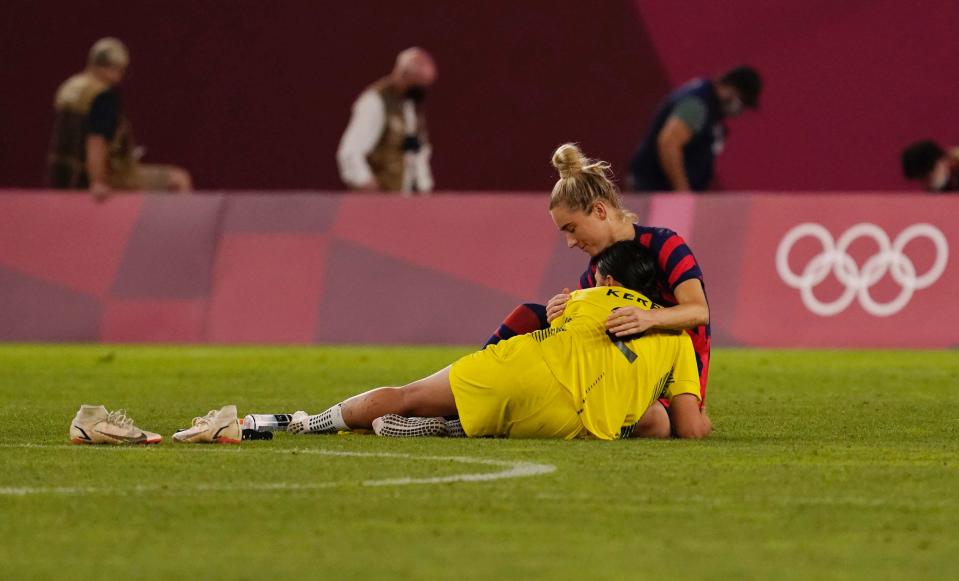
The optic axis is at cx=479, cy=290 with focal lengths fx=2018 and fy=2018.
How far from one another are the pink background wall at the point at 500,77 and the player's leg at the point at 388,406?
1393 cm

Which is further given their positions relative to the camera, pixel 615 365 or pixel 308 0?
pixel 308 0

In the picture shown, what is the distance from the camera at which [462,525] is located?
5410 mm

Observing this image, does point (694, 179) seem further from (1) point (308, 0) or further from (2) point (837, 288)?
(1) point (308, 0)

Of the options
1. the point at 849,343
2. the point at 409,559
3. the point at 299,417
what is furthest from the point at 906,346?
the point at 409,559

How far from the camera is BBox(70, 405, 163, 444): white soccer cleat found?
7.71 metres

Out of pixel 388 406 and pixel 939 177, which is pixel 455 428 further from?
pixel 939 177

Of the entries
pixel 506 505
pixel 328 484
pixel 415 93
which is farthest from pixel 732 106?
pixel 506 505

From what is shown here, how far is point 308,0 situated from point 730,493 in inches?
659

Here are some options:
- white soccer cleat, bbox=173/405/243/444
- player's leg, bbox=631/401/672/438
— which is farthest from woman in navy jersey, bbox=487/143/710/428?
white soccer cleat, bbox=173/405/243/444

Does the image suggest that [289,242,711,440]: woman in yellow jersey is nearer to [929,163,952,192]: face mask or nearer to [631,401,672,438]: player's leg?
[631,401,672,438]: player's leg

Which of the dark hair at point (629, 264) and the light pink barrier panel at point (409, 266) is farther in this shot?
the light pink barrier panel at point (409, 266)

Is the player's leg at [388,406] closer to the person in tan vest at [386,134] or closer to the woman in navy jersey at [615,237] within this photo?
the woman in navy jersey at [615,237]

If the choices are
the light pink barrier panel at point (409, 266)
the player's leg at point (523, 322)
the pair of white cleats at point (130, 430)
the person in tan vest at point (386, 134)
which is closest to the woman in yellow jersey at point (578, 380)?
the player's leg at point (523, 322)

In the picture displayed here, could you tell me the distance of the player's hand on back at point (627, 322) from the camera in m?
7.70
